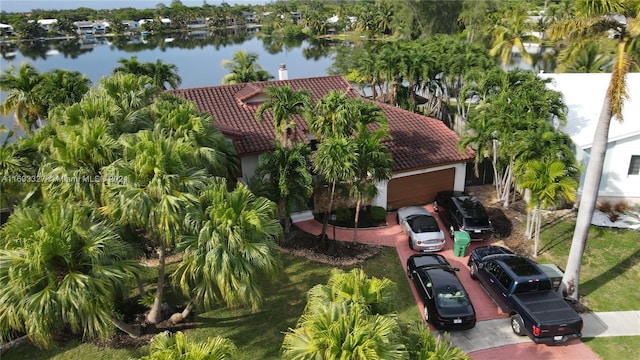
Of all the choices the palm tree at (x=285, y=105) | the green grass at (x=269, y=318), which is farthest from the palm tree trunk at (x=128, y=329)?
the palm tree at (x=285, y=105)

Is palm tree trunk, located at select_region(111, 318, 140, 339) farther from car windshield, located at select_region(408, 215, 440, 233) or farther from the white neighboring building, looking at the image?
the white neighboring building

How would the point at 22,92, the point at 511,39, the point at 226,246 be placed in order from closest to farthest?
the point at 226,246
the point at 22,92
the point at 511,39

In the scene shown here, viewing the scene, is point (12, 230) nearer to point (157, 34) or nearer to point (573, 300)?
point (573, 300)

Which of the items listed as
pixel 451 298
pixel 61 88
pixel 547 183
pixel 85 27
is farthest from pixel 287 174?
pixel 85 27

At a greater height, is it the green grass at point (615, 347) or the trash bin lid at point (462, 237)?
the trash bin lid at point (462, 237)

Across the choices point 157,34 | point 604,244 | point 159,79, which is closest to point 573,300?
point 604,244

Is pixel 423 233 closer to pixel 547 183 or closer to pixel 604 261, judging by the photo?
pixel 547 183

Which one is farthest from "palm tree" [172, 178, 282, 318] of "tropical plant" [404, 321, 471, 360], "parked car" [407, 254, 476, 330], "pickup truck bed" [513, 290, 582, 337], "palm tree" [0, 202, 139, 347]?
"pickup truck bed" [513, 290, 582, 337]

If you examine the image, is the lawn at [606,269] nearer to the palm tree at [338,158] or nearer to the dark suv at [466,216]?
the dark suv at [466,216]
